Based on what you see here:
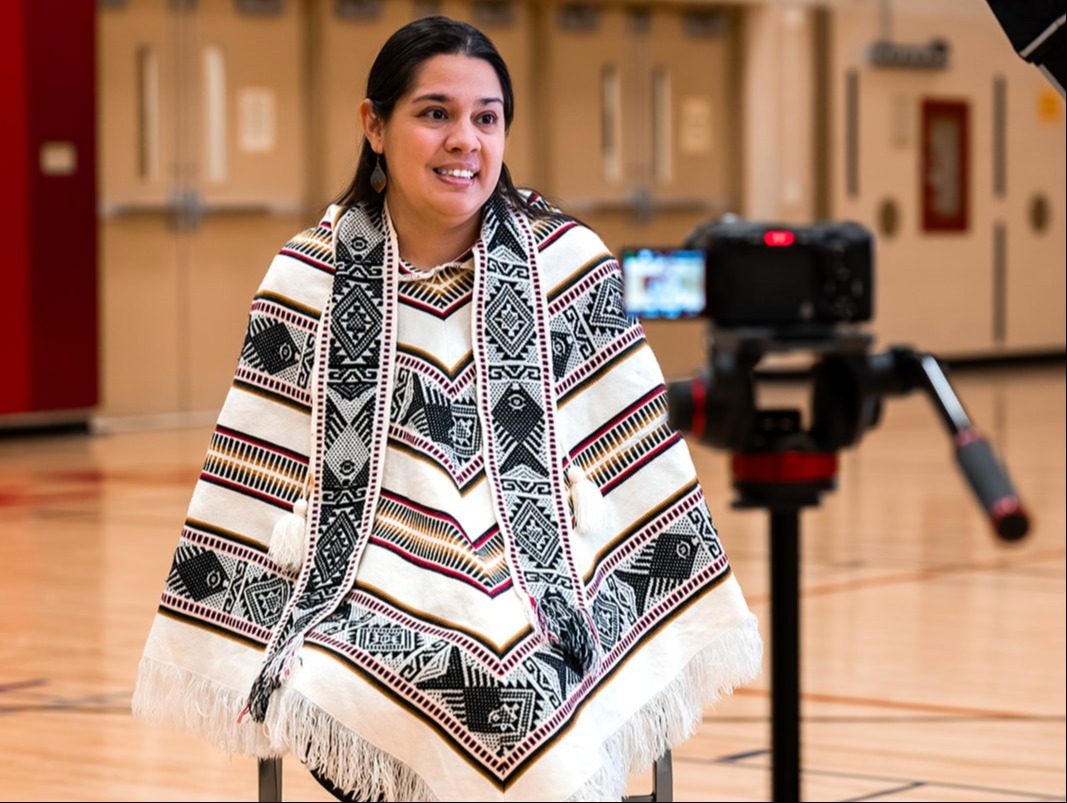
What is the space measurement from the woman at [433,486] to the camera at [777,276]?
3.38 feet

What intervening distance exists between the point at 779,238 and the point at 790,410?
0.14m

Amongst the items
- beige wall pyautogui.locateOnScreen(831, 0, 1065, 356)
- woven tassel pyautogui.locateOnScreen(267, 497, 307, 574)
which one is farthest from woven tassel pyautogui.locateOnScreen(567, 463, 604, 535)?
beige wall pyautogui.locateOnScreen(831, 0, 1065, 356)

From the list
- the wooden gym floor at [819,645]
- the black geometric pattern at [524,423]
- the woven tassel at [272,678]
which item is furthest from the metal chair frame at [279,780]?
the wooden gym floor at [819,645]

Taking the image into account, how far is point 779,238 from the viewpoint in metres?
1.76

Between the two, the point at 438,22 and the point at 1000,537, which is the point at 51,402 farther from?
the point at 1000,537

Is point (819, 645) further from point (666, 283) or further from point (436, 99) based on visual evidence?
point (666, 283)

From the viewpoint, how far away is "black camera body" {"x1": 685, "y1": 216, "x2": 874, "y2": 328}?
68.7 inches

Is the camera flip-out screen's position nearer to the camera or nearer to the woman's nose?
the camera

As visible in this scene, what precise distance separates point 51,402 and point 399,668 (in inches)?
387

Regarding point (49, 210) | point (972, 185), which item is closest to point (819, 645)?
point (49, 210)

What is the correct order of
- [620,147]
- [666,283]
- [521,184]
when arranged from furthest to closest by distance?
[620,147]
[521,184]
[666,283]

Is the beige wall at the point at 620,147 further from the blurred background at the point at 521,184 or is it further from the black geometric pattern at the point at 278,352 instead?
the black geometric pattern at the point at 278,352

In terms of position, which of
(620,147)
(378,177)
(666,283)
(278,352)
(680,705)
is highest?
(620,147)

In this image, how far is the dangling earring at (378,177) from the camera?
9.96 ft
